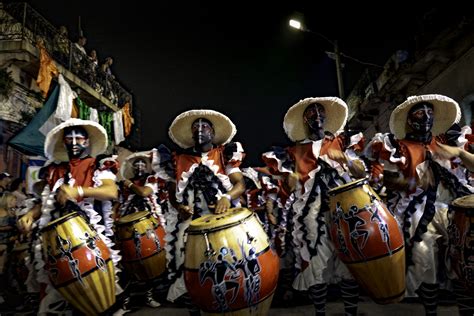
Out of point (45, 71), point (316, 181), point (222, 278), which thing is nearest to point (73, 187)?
point (222, 278)

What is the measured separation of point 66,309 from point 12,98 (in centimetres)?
883

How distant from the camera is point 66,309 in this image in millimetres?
3123

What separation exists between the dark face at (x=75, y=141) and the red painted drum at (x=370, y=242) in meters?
2.42

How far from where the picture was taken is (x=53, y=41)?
11.7m

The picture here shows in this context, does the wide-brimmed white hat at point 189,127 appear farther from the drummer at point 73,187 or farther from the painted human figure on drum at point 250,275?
the painted human figure on drum at point 250,275

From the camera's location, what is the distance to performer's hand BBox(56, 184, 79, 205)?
10.1 feet

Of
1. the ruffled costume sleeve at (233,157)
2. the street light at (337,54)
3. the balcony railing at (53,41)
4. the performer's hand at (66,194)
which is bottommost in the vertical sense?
the performer's hand at (66,194)

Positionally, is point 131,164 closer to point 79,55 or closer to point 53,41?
point 53,41

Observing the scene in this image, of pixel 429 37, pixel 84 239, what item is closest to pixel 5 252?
pixel 84 239

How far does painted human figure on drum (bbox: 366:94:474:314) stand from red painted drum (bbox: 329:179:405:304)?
0.97 feet

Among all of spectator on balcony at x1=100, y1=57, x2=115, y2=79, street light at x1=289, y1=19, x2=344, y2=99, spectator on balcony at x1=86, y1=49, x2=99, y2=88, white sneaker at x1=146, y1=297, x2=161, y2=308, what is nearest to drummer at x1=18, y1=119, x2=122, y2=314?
white sneaker at x1=146, y1=297, x2=161, y2=308

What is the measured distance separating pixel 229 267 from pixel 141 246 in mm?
2247

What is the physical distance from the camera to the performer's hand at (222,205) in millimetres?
3093

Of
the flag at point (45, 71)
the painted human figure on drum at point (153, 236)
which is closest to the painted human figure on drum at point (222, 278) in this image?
the painted human figure on drum at point (153, 236)
